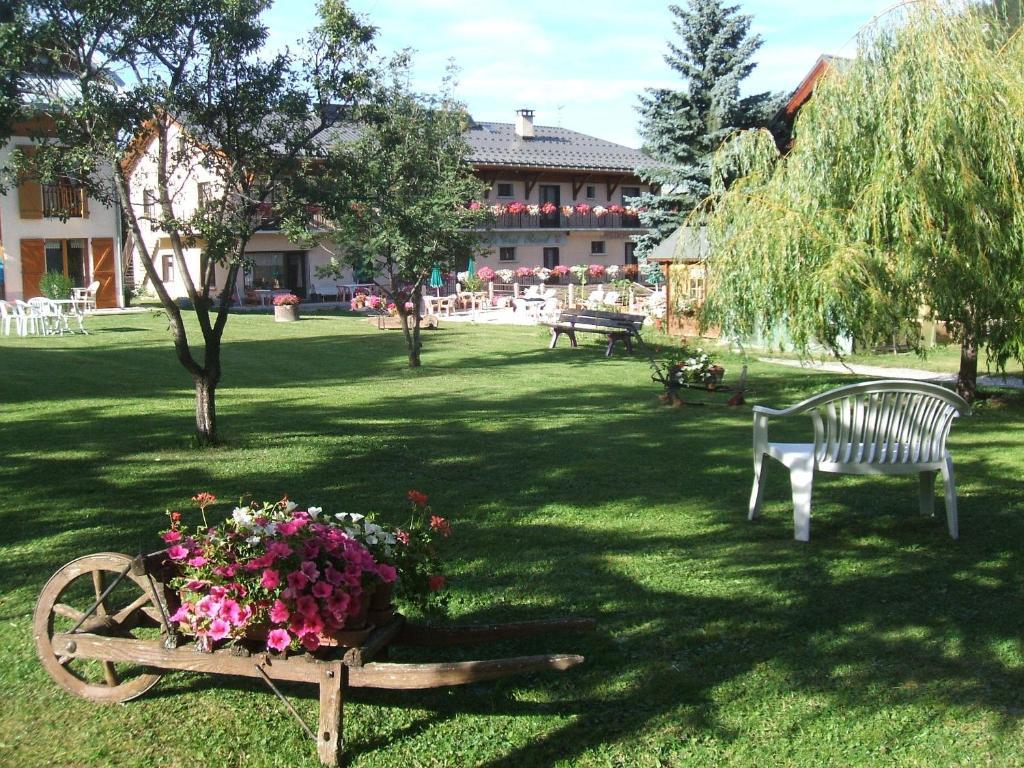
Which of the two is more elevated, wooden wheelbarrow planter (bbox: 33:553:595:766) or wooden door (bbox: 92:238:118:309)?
wooden door (bbox: 92:238:118:309)

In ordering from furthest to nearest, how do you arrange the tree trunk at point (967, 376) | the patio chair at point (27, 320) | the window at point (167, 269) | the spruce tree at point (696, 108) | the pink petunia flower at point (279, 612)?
the window at point (167, 269) → the spruce tree at point (696, 108) → the patio chair at point (27, 320) → the tree trunk at point (967, 376) → the pink petunia flower at point (279, 612)

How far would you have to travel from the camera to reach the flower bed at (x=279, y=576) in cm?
368

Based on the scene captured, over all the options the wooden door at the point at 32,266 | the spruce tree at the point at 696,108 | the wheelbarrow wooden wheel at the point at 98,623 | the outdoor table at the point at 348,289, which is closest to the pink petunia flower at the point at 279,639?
the wheelbarrow wooden wheel at the point at 98,623

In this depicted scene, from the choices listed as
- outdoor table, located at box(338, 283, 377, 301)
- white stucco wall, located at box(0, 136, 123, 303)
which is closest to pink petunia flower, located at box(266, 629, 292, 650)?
white stucco wall, located at box(0, 136, 123, 303)

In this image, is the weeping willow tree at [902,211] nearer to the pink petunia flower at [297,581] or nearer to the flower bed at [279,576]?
the flower bed at [279,576]

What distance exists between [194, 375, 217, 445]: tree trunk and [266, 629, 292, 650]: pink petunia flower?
657 cm

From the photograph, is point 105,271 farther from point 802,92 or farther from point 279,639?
point 279,639

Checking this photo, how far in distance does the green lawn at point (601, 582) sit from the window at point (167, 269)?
106ft

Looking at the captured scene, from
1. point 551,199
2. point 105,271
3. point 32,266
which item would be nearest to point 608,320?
point 105,271

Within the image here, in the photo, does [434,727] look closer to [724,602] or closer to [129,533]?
[724,602]

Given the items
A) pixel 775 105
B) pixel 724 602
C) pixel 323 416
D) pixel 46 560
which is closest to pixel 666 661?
pixel 724 602

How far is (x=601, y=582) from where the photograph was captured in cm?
564

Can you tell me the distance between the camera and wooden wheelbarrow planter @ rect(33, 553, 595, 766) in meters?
3.69

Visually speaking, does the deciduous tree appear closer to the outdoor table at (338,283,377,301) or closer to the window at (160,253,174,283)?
the outdoor table at (338,283,377,301)
